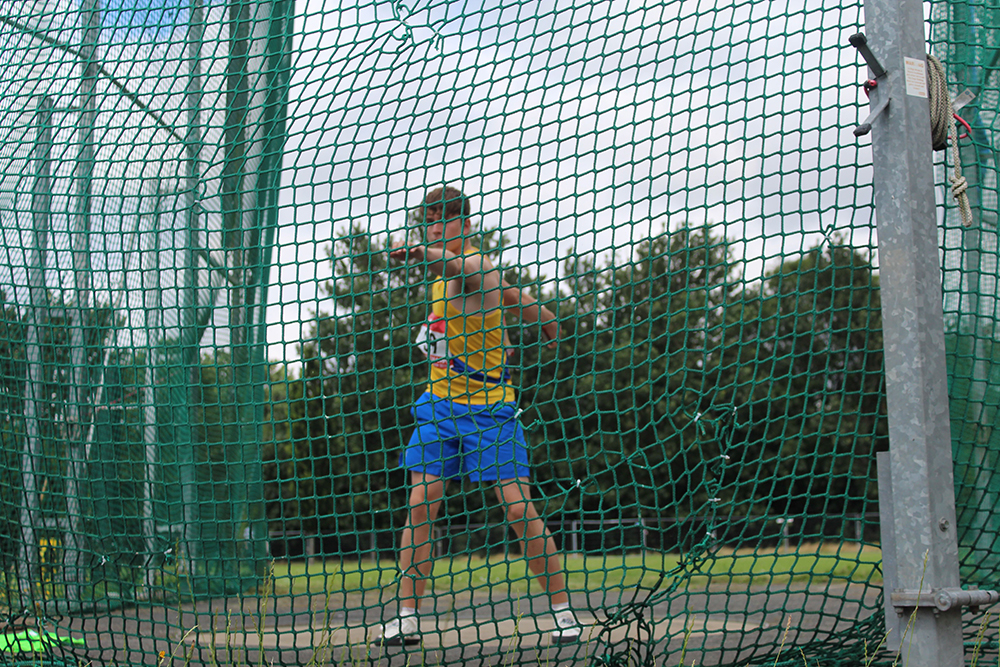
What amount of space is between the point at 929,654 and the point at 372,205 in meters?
1.89

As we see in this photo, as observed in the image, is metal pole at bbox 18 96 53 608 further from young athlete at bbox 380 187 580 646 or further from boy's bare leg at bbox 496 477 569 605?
boy's bare leg at bbox 496 477 569 605

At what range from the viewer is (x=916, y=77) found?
5.48 ft

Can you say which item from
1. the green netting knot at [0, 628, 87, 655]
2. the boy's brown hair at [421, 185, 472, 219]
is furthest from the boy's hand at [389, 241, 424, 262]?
the green netting knot at [0, 628, 87, 655]

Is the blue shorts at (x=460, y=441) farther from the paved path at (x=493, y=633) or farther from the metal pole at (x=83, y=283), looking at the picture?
the metal pole at (x=83, y=283)

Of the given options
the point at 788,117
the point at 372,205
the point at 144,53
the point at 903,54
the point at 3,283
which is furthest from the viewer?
the point at 144,53

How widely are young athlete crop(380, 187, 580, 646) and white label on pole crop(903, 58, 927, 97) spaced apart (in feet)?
4.24

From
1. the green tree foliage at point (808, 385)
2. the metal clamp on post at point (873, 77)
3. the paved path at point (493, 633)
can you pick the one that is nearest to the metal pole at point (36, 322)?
the paved path at point (493, 633)

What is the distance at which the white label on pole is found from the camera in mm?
1660

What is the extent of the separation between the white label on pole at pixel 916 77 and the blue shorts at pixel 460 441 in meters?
→ 1.48

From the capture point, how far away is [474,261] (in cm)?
267

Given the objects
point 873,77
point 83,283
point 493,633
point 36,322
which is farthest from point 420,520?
point 873,77

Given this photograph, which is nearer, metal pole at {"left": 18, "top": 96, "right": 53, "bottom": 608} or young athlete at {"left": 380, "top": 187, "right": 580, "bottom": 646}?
young athlete at {"left": 380, "top": 187, "right": 580, "bottom": 646}

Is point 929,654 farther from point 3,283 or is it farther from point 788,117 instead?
point 3,283

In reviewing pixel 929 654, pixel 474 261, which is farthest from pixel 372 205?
pixel 929 654
